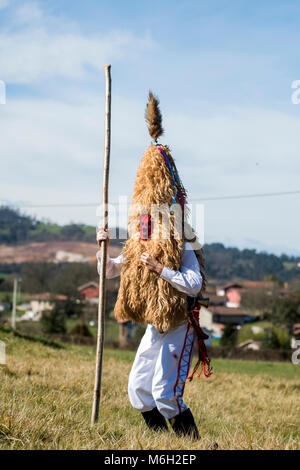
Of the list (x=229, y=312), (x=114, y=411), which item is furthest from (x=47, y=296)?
(x=114, y=411)

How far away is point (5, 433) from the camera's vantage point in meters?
3.62

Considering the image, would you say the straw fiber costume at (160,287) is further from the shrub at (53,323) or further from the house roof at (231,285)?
the house roof at (231,285)

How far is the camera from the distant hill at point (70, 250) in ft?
278

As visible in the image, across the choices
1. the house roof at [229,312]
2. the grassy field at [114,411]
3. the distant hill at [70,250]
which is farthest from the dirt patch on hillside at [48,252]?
the grassy field at [114,411]

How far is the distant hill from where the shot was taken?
84688 millimetres

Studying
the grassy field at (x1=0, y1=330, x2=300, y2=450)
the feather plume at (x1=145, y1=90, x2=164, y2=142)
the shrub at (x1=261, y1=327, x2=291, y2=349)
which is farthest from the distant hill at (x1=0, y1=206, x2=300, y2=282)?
the feather plume at (x1=145, y1=90, x2=164, y2=142)

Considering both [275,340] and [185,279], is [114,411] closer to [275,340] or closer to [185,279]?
[185,279]

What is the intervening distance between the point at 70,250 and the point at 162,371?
80245 mm

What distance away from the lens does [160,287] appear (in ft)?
14.7

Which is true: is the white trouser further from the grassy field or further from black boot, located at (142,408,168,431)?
the grassy field

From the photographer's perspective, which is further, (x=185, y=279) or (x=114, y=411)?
(x=114, y=411)

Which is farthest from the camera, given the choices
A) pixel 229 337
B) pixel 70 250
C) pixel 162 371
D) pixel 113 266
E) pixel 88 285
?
pixel 70 250

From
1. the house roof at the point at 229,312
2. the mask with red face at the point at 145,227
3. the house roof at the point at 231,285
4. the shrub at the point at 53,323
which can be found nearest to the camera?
the mask with red face at the point at 145,227
